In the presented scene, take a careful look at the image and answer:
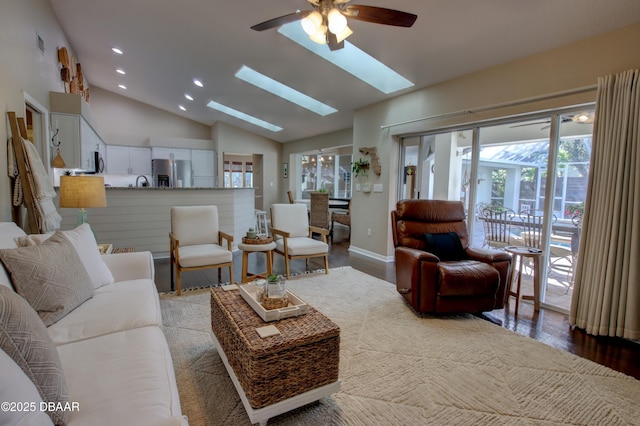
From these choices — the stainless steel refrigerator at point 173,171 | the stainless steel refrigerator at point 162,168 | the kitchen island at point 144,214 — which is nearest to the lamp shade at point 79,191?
A: the kitchen island at point 144,214

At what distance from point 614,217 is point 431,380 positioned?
6.68 feet

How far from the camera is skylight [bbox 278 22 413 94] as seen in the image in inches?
154

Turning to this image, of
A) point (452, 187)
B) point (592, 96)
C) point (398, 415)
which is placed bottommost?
point (398, 415)

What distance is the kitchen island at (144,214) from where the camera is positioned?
4527mm

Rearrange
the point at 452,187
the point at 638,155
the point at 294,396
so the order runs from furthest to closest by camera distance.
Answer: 1. the point at 452,187
2. the point at 638,155
3. the point at 294,396

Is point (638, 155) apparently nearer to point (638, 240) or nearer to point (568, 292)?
point (638, 240)

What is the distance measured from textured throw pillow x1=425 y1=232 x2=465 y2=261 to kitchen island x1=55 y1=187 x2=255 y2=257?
3.48 m

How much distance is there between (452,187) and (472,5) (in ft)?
7.61

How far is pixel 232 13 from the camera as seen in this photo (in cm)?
338

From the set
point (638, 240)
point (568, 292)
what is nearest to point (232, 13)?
point (638, 240)

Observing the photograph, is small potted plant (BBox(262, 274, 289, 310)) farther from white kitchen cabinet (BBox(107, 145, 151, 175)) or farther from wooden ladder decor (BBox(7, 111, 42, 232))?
white kitchen cabinet (BBox(107, 145, 151, 175))

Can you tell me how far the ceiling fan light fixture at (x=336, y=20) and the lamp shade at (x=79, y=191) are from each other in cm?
246

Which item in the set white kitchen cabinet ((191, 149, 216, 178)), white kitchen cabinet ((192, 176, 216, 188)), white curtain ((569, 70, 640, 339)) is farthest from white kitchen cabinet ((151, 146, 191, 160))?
white curtain ((569, 70, 640, 339))

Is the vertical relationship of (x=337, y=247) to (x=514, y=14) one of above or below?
below
